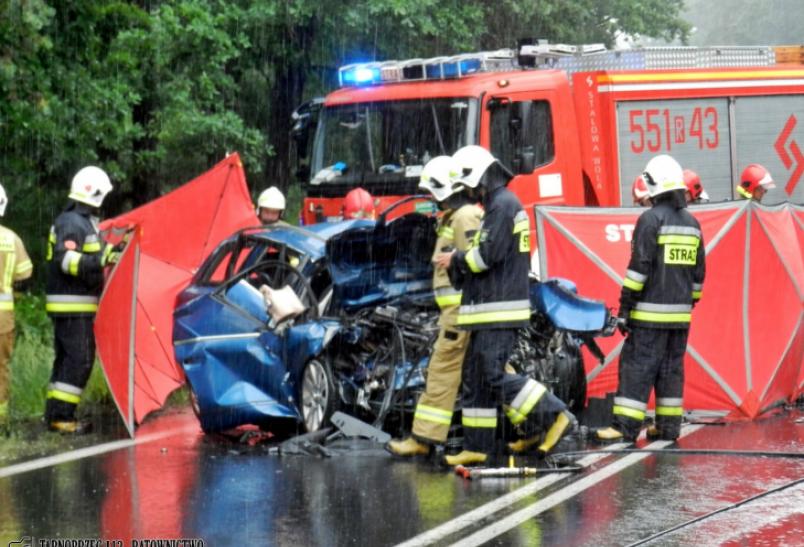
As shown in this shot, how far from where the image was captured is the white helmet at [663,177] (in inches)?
384

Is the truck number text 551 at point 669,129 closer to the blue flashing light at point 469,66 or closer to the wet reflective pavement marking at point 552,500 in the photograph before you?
the blue flashing light at point 469,66

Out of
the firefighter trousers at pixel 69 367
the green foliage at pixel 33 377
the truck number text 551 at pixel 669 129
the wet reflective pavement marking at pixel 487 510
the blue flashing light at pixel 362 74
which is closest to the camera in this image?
the wet reflective pavement marking at pixel 487 510

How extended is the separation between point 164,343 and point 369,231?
260 cm

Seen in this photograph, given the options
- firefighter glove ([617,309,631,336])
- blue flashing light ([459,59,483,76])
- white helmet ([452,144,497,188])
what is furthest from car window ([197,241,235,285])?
blue flashing light ([459,59,483,76])

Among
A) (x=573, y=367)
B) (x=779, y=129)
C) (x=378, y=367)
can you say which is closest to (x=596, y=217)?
(x=573, y=367)

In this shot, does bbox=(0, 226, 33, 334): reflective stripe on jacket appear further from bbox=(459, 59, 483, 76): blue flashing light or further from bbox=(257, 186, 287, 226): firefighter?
bbox=(459, 59, 483, 76): blue flashing light

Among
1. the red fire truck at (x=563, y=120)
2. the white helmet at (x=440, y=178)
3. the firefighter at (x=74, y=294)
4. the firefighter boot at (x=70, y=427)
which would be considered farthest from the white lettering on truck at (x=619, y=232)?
the firefighter boot at (x=70, y=427)

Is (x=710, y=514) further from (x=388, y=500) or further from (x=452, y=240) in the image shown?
(x=452, y=240)

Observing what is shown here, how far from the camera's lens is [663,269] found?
9.70 meters

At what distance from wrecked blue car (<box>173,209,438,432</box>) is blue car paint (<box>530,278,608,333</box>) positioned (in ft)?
2.45

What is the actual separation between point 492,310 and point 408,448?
44.5 inches

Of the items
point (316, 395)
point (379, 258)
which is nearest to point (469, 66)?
point (379, 258)

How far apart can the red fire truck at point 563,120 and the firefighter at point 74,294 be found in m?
3.60

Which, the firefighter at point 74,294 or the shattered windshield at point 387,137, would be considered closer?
the firefighter at point 74,294
